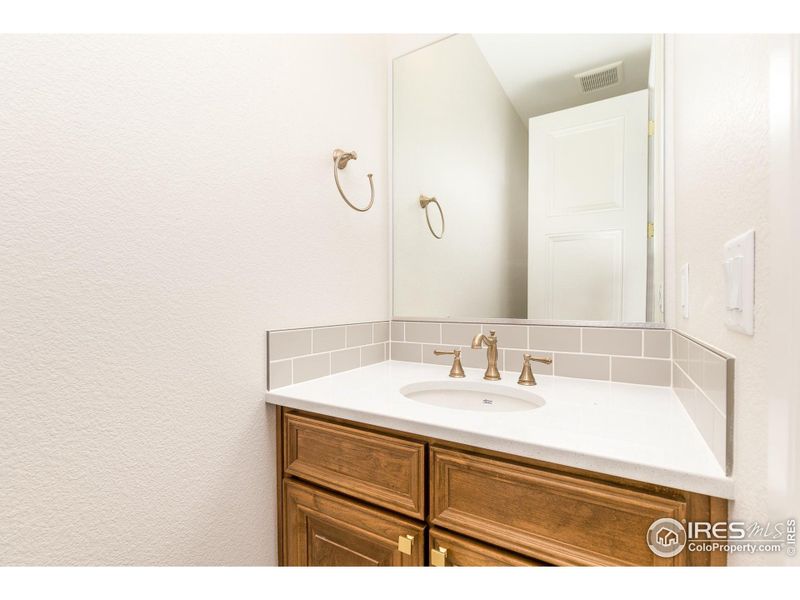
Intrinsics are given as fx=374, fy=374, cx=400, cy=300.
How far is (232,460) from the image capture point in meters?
0.90

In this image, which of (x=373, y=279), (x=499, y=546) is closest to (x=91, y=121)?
(x=373, y=279)

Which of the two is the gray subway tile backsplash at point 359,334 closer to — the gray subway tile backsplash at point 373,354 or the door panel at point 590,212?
the gray subway tile backsplash at point 373,354

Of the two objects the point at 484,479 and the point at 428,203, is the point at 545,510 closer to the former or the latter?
the point at 484,479

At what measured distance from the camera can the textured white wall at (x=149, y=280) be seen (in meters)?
0.60

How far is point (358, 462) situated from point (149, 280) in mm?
586

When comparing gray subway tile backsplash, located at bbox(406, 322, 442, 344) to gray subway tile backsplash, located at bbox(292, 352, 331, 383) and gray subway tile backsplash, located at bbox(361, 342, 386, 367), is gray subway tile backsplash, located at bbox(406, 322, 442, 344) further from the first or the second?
gray subway tile backsplash, located at bbox(292, 352, 331, 383)

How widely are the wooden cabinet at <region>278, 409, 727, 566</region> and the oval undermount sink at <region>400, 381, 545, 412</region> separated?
0.91ft

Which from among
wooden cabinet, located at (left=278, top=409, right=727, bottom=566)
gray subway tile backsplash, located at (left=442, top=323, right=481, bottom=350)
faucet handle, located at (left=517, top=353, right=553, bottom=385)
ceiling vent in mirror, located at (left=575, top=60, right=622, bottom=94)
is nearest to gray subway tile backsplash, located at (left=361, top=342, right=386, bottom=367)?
gray subway tile backsplash, located at (left=442, top=323, right=481, bottom=350)

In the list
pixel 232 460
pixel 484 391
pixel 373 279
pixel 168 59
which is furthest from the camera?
pixel 373 279

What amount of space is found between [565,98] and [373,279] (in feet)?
2.92

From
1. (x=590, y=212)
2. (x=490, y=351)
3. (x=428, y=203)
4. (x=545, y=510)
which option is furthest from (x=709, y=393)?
(x=428, y=203)

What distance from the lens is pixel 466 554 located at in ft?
2.34

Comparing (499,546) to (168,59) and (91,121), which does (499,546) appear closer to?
(91,121)

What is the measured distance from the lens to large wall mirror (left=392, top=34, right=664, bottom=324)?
1125 mm
